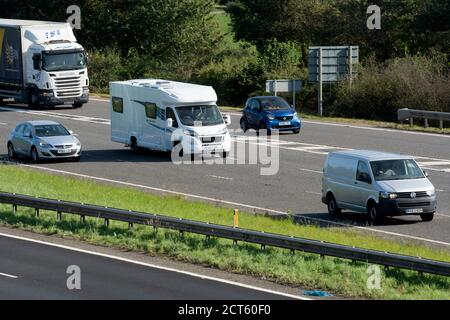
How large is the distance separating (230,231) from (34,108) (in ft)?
113

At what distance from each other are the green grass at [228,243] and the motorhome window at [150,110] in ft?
24.0

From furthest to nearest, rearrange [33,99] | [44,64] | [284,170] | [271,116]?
[33,99], [44,64], [271,116], [284,170]

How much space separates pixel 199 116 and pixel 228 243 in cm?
1608

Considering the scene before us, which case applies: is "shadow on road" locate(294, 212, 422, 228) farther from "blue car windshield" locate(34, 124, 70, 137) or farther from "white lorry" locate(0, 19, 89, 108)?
"white lorry" locate(0, 19, 89, 108)

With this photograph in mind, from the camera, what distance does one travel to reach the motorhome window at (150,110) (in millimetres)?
40359

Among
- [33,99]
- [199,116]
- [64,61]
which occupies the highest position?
[64,61]

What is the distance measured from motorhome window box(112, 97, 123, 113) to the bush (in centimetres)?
1575

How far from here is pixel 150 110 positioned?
40.6m

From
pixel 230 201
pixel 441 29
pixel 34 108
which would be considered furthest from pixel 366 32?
pixel 230 201

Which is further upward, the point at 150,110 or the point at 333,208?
the point at 150,110

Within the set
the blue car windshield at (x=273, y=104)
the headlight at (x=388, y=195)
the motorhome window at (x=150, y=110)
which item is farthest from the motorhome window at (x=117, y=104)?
the headlight at (x=388, y=195)

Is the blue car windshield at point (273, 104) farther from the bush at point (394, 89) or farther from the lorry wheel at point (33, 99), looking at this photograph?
the lorry wheel at point (33, 99)

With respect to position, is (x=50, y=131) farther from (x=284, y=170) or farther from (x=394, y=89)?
(x=394, y=89)

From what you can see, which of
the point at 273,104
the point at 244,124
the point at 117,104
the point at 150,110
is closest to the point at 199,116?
the point at 150,110
